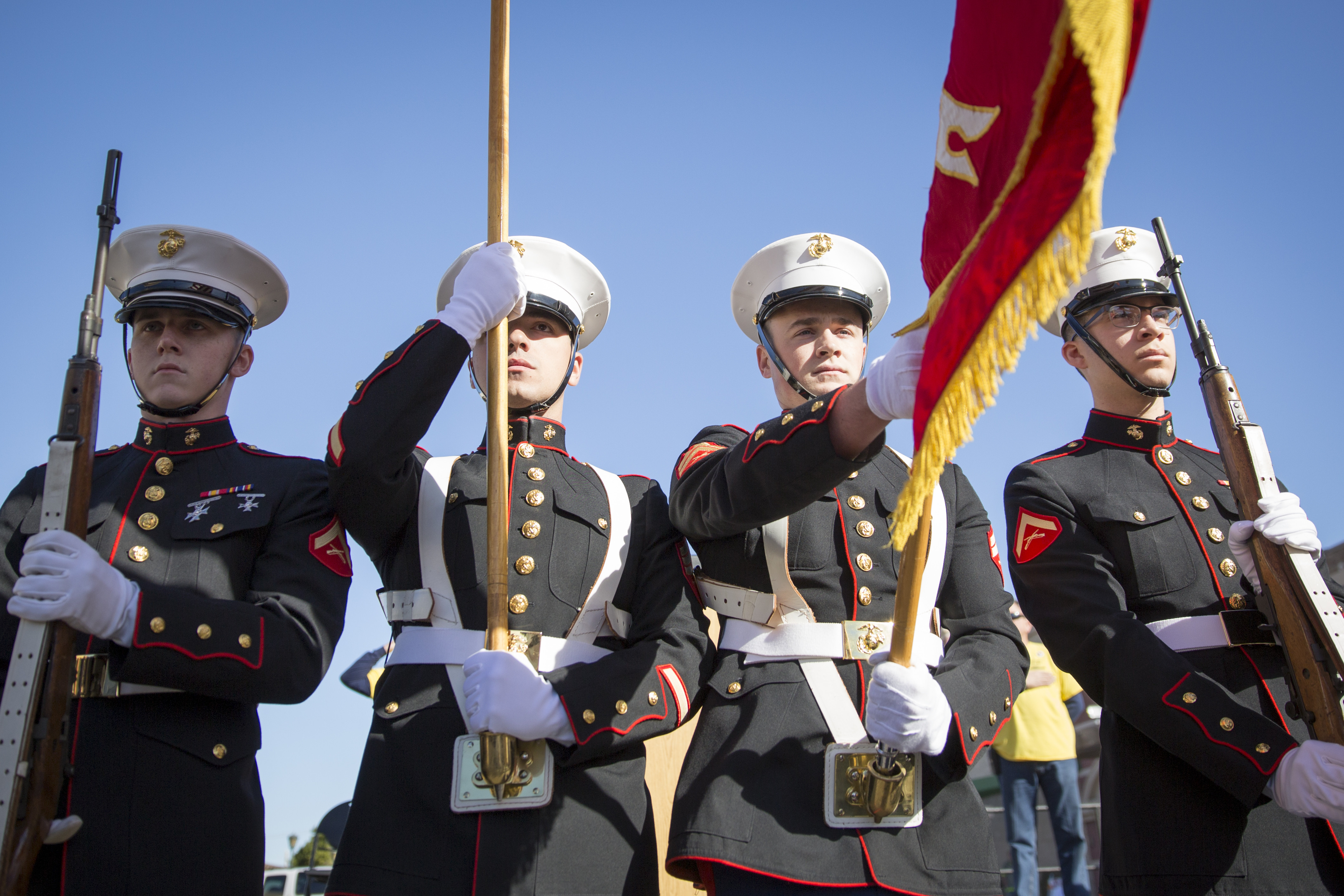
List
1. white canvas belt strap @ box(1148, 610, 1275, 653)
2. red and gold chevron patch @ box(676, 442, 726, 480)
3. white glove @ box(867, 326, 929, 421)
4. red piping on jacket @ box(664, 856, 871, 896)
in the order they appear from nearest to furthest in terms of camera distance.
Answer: white glove @ box(867, 326, 929, 421) → red piping on jacket @ box(664, 856, 871, 896) → white canvas belt strap @ box(1148, 610, 1275, 653) → red and gold chevron patch @ box(676, 442, 726, 480)

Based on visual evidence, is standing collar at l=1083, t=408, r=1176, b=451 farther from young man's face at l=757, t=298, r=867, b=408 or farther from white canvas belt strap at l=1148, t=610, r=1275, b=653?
young man's face at l=757, t=298, r=867, b=408

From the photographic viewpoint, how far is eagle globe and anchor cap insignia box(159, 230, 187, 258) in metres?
4.16

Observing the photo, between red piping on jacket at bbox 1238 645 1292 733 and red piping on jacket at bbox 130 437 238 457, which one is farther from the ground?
red piping on jacket at bbox 130 437 238 457

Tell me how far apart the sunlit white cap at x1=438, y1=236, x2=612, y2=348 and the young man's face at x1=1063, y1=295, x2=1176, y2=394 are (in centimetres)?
199

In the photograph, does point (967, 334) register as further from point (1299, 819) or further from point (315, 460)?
point (315, 460)

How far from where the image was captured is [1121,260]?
4.39 metres

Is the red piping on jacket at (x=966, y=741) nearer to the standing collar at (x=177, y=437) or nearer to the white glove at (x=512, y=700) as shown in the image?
the white glove at (x=512, y=700)

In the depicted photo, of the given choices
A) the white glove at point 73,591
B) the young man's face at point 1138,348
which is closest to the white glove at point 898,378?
the young man's face at point 1138,348

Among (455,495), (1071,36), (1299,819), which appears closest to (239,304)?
(455,495)

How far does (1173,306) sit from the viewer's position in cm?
438

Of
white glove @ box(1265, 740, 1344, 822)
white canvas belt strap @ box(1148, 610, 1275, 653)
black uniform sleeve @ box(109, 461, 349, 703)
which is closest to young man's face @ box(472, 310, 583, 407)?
black uniform sleeve @ box(109, 461, 349, 703)

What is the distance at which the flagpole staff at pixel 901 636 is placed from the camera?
3025 mm

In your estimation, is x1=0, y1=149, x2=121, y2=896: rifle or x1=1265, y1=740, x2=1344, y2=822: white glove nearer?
x1=0, y1=149, x2=121, y2=896: rifle

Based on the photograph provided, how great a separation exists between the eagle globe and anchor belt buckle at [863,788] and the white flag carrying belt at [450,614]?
84 centimetres
